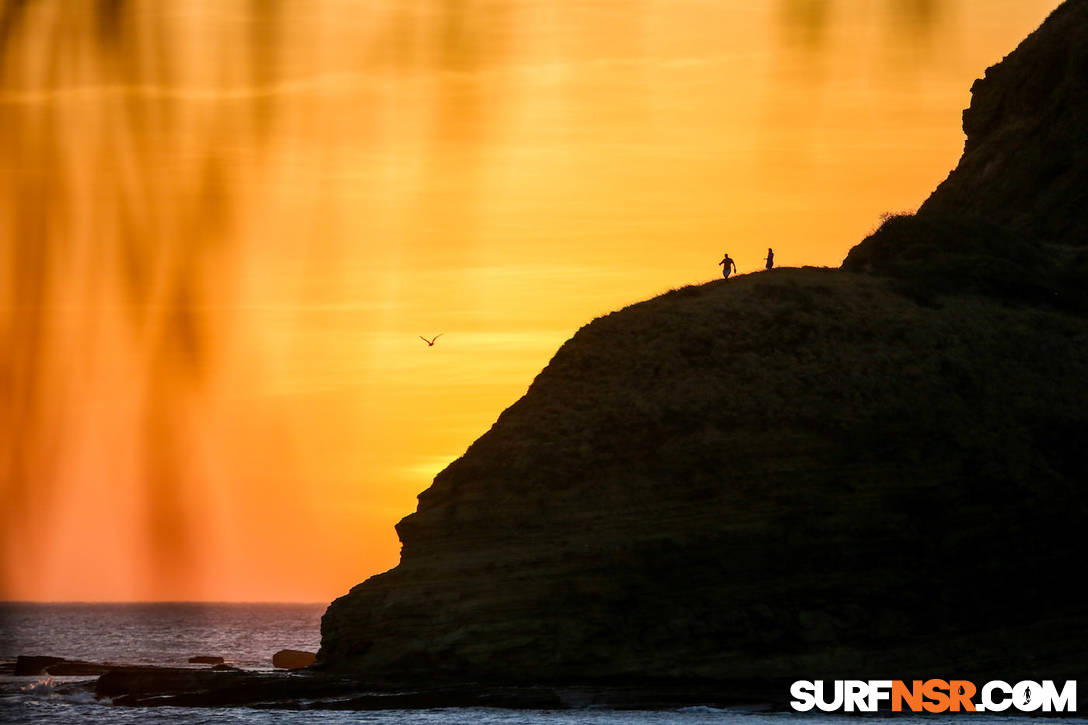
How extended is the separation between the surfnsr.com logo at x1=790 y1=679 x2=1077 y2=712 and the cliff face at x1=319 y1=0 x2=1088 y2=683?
713 millimetres

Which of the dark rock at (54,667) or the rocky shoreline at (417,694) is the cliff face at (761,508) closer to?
the rocky shoreline at (417,694)

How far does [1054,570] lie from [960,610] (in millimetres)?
4623

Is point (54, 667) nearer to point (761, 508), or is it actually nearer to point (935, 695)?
point (761, 508)

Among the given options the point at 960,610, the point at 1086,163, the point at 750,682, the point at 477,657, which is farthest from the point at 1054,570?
the point at 1086,163

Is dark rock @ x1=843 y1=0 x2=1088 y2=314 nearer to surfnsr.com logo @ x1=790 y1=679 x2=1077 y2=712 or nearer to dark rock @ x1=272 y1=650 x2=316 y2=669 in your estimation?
surfnsr.com logo @ x1=790 y1=679 x2=1077 y2=712

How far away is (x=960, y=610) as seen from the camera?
63.9 metres

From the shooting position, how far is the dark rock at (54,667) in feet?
291

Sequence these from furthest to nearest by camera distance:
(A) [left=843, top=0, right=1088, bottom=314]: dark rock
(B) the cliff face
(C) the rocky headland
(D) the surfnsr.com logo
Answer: (A) [left=843, top=0, right=1088, bottom=314]: dark rock < (B) the cliff face < (C) the rocky headland < (D) the surfnsr.com logo

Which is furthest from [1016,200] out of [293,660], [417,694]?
[417,694]

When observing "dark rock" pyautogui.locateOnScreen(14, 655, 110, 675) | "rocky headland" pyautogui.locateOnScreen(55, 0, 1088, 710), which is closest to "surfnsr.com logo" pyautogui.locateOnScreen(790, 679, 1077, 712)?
"rocky headland" pyautogui.locateOnScreen(55, 0, 1088, 710)

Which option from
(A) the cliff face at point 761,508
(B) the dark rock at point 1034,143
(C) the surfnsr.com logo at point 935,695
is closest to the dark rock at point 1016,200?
(B) the dark rock at point 1034,143

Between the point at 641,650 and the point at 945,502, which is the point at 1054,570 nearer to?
the point at 945,502

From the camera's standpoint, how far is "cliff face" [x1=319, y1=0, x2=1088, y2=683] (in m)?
61.8

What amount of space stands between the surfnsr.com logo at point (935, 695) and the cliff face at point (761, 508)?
71 cm
